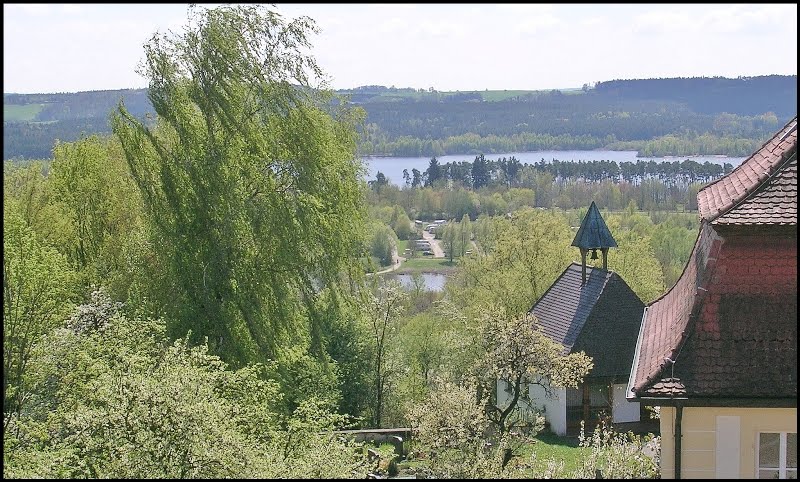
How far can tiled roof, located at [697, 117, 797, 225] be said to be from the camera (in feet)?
34.9

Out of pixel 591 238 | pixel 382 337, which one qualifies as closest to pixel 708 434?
pixel 591 238

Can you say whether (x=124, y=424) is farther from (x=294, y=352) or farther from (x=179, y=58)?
(x=179, y=58)

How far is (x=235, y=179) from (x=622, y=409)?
12.2m

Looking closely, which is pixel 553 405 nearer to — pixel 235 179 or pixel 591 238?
pixel 591 238

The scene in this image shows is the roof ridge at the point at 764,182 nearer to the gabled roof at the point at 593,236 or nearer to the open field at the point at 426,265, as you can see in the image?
the gabled roof at the point at 593,236

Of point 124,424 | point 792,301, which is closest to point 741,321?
point 792,301

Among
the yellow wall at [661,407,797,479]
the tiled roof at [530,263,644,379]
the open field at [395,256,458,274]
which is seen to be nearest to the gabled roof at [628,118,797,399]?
the yellow wall at [661,407,797,479]

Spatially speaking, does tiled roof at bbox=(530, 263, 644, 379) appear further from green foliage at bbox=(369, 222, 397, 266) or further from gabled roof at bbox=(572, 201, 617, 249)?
green foliage at bbox=(369, 222, 397, 266)

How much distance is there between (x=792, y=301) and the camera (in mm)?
10727

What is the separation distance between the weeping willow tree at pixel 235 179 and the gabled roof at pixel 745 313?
38.1 ft

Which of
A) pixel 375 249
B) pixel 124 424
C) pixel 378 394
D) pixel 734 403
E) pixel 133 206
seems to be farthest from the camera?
pixel 375 249

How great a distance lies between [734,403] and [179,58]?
14862 millimetres

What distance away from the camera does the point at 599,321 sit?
86.9 ft

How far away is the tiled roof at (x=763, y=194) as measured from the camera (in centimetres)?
1065
